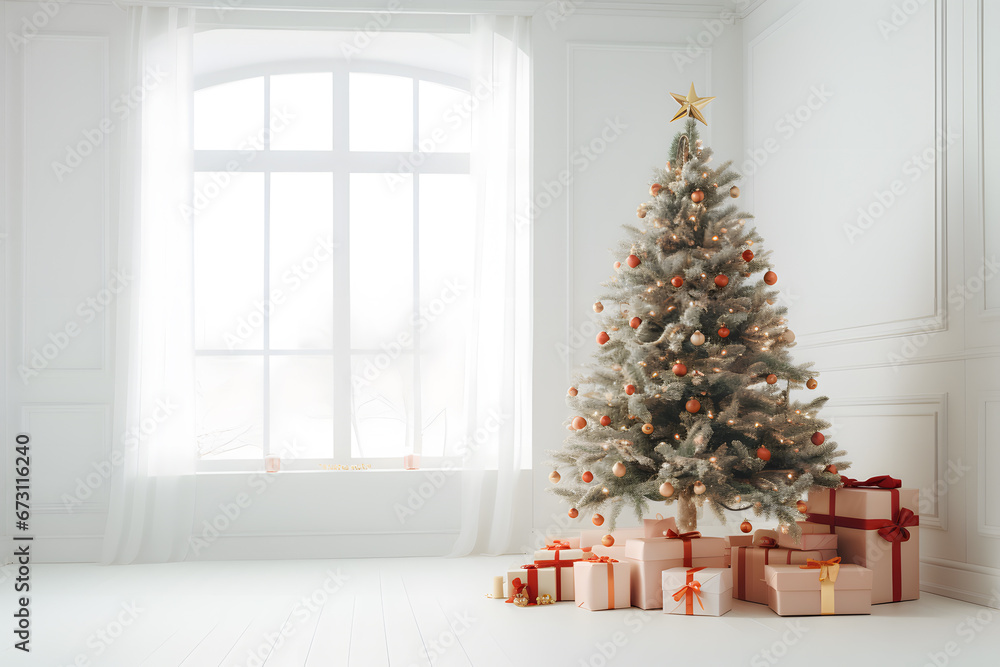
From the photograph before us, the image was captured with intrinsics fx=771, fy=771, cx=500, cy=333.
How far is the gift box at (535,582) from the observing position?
2.96 metres

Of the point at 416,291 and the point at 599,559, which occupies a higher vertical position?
the point at 416,291

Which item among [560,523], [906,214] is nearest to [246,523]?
[560,523]

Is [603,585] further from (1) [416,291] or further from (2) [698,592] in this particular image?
(1) [416,291]

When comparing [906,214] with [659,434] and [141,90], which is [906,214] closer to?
[659,434]

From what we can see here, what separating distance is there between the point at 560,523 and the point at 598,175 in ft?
6.42

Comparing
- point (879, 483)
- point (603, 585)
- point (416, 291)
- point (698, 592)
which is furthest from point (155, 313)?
point (879, 483)

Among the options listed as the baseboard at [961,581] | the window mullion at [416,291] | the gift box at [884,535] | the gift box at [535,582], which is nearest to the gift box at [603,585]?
the gift box at [535,582]

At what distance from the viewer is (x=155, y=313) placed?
13.3 ft

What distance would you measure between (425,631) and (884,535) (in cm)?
173

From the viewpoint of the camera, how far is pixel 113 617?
2.80m

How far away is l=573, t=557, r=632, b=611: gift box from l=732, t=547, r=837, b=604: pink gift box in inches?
19.2

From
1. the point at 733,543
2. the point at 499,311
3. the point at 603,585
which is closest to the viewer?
the point at 603,585

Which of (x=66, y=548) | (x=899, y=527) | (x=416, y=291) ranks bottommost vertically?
(x=66, y=548)

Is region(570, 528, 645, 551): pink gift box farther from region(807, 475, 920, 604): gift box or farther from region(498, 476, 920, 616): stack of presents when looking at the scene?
region(807, 475, 920, 604): gift box
